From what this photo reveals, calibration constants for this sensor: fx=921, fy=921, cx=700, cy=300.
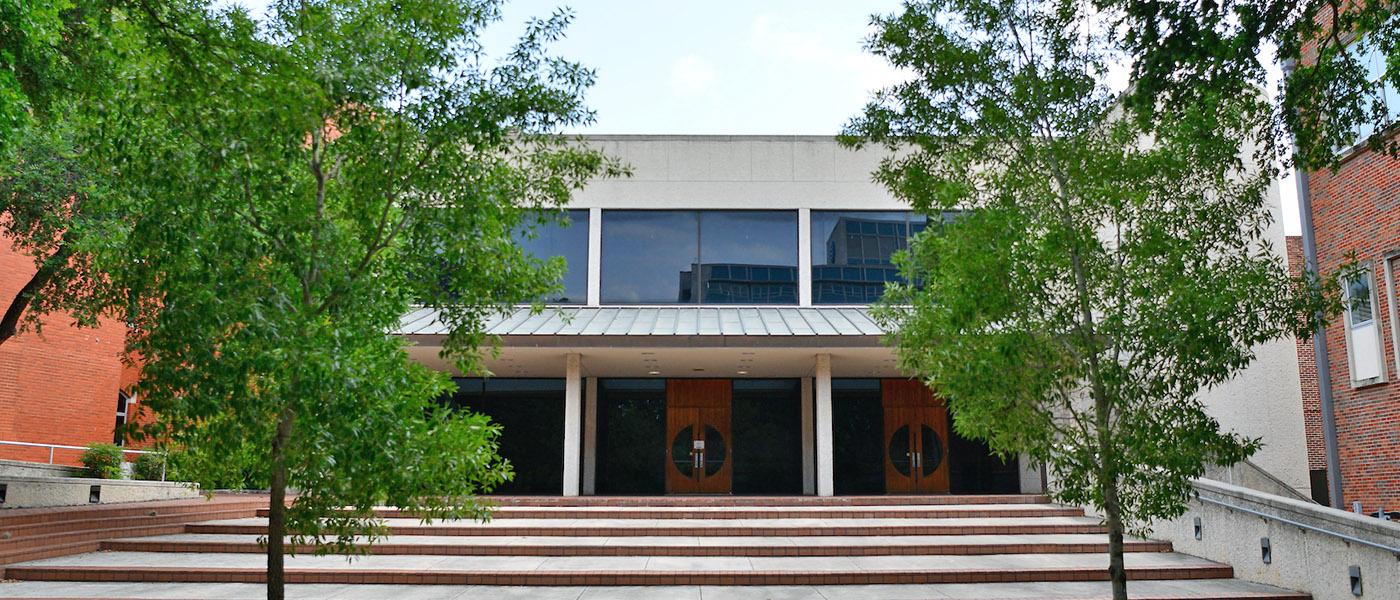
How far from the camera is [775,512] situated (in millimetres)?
14992

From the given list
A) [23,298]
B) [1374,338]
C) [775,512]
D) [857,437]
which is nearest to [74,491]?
[23,298]

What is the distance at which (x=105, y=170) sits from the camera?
6.37 metres

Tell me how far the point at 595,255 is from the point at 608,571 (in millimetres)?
10475

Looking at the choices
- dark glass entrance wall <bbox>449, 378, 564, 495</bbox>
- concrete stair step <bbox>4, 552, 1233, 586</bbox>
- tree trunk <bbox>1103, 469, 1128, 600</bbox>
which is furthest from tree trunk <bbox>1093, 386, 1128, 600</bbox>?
dark glass entrance wall <bbox>449, 378, 564, 495</bbox>

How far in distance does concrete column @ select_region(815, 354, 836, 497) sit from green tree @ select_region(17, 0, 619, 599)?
1094 centimetres

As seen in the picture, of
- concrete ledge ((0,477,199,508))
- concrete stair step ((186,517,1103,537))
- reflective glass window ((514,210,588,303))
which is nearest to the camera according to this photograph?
concrete stair step ((186,517,1103,537))

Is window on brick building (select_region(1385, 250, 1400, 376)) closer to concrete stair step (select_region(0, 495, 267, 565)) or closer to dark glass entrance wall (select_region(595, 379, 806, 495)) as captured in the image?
dark glass entrance wall (select_region(595, 379, 806, 495))

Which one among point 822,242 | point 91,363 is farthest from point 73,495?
point 822,242

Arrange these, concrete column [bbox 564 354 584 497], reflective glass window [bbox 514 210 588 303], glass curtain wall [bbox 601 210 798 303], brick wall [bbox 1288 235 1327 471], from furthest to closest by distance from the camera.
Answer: glass curtain wall [bbox 601 210 798 303], reflective glass window [bbox 514 210 588 303], brick wall [bbox 1288 235 1327 471], concrete column [bbox 564 354 584 497]

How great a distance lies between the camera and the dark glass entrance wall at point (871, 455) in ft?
66.9

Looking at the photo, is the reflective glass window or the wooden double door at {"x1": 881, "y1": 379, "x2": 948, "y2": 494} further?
the wooden double door at {"x1": 881, "y1": 379, "x2": 948, "y2": 494}

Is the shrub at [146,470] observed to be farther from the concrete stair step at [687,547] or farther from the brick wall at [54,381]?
the concrete stair step at [687,547]

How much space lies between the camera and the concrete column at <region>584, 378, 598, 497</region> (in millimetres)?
20359

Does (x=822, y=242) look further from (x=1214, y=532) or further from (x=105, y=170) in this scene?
(x=105, y=170)
